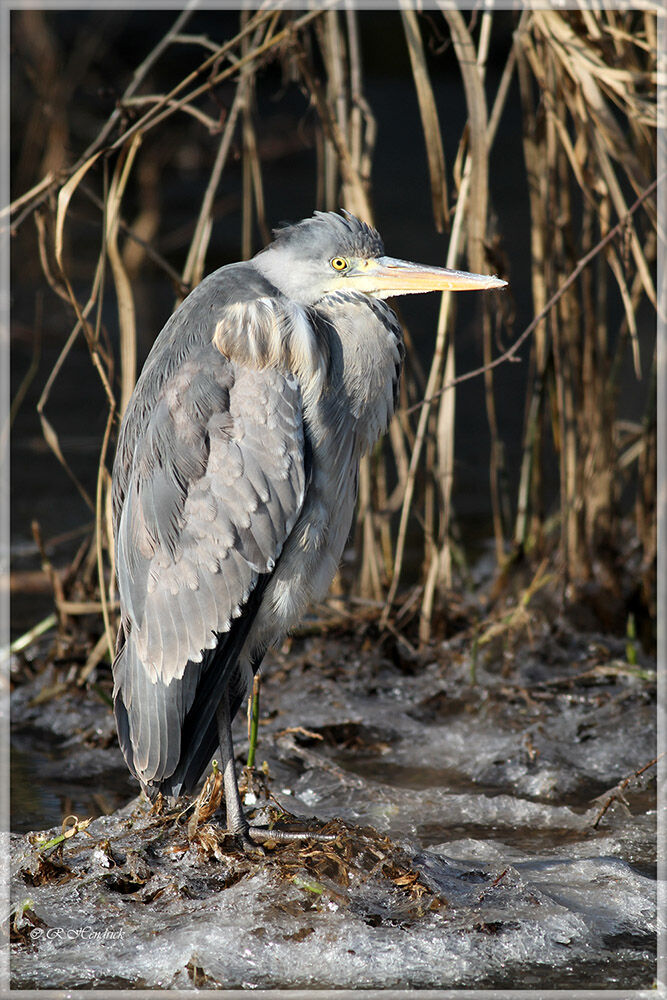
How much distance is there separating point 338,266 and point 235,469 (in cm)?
61

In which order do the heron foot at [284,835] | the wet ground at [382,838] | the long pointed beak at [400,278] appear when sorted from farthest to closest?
the long pointed beak at [400,278] → the heron foot at [284,835] → the wet ground at [382,838]

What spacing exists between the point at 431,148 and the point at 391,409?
982 millimetres

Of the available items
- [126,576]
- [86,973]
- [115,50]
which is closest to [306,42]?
[126,576]

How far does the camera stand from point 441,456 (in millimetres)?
4047

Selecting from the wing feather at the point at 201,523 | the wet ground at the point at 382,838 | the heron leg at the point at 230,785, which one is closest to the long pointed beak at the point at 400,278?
the wing feather at the point at 201,523

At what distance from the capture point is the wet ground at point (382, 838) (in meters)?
2.53

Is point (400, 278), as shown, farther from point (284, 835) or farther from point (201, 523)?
point (284, 835)

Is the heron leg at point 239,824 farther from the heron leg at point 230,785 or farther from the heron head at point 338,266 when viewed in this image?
the heron head at point 338,266

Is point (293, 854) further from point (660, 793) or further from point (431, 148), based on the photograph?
point (431, 148)

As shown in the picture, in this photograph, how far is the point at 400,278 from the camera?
293 cm

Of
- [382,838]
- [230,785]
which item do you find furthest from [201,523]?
[382,838]

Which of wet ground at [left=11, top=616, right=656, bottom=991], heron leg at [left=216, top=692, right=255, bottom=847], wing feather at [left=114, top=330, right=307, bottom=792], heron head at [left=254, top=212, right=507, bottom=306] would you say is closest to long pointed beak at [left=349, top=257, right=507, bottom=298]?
heron head at [left=254, top=212, right=507, bottom=306]

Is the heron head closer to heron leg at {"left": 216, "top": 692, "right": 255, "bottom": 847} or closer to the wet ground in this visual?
heron leg at {"left": 216, "top": 692, "right": 255, "bottom": 847}

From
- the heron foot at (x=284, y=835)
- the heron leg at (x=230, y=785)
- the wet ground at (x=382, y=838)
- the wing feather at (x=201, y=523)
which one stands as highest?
the wing feather at (x=201, y=523)
